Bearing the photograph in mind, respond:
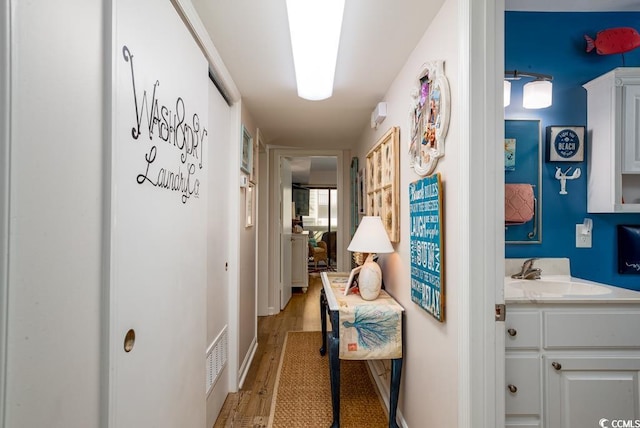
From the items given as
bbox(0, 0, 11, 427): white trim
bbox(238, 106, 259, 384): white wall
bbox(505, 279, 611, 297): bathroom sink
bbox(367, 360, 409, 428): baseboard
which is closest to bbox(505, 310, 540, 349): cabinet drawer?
bbox(505, 279, 611, 297): bathroom sink

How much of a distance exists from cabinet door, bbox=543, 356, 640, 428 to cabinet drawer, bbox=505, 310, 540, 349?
3.8 inches

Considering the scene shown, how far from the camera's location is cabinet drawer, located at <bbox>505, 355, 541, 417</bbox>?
54.0 inches

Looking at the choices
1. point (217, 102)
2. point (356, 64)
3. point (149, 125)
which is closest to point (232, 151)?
point (217, 102)

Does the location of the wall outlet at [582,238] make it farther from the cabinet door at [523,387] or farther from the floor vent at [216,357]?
the floor vent at [216,357]

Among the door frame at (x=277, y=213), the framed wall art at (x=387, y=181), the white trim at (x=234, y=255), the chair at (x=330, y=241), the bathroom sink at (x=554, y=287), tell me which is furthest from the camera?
the chair at (x=330, y=241)

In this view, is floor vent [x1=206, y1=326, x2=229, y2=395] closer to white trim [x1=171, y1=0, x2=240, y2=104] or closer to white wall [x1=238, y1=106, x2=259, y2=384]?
white wall [x1=238, y1=106, x2=259, y2=384]

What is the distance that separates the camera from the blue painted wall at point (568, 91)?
1.93 m

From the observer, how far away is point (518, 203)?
1884mm

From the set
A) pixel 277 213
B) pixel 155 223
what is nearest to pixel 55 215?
pixel 155 223

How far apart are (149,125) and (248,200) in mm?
1759

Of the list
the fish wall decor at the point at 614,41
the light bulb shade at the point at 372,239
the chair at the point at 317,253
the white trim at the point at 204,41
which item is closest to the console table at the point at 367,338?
the light bulb shade at the point at 372,239

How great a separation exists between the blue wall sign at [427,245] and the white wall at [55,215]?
48.0 inches

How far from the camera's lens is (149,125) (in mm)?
1019

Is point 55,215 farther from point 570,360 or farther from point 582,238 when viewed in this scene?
point 582,238
